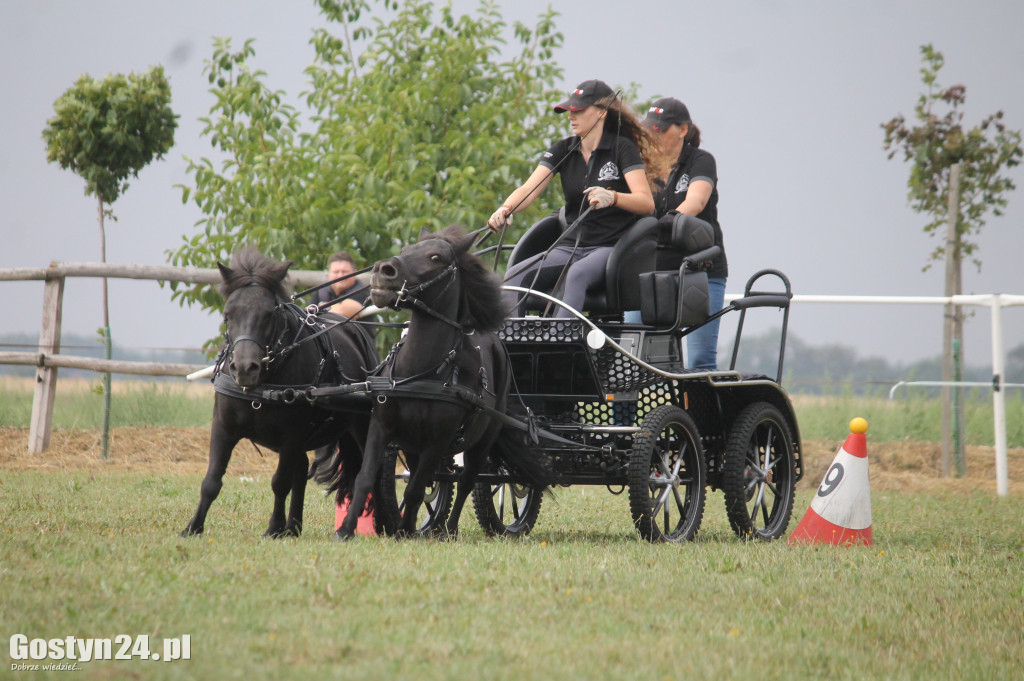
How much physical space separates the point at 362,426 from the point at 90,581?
2257 millimetres

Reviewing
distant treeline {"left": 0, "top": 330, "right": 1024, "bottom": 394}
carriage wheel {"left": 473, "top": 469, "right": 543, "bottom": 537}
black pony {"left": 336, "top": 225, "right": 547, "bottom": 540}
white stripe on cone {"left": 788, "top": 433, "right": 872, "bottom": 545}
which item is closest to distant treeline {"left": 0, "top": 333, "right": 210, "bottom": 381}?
distant treeline {"left": 0, "top": 330, "right": 1024, "bottom": 394}

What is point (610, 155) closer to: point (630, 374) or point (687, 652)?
point (630, 374)

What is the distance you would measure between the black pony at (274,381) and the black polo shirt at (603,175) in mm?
1670

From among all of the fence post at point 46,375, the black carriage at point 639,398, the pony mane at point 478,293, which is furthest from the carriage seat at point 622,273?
the fence post at point 46,375

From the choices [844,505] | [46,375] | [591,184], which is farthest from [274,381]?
[46,375]

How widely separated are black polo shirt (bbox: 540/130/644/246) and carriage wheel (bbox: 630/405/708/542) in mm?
1165

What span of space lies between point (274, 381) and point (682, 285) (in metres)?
2.41

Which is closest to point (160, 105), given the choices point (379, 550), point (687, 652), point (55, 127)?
point (55, 127)

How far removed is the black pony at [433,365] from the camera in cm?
573

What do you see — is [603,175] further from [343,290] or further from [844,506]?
[844,506]

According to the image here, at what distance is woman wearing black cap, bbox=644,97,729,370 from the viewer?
7340 mm

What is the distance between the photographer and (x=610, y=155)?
6.85 m

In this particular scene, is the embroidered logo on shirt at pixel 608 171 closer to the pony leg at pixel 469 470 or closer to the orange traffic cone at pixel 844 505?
the pony leg at pixel 469 470

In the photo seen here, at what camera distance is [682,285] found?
6.61 meters
